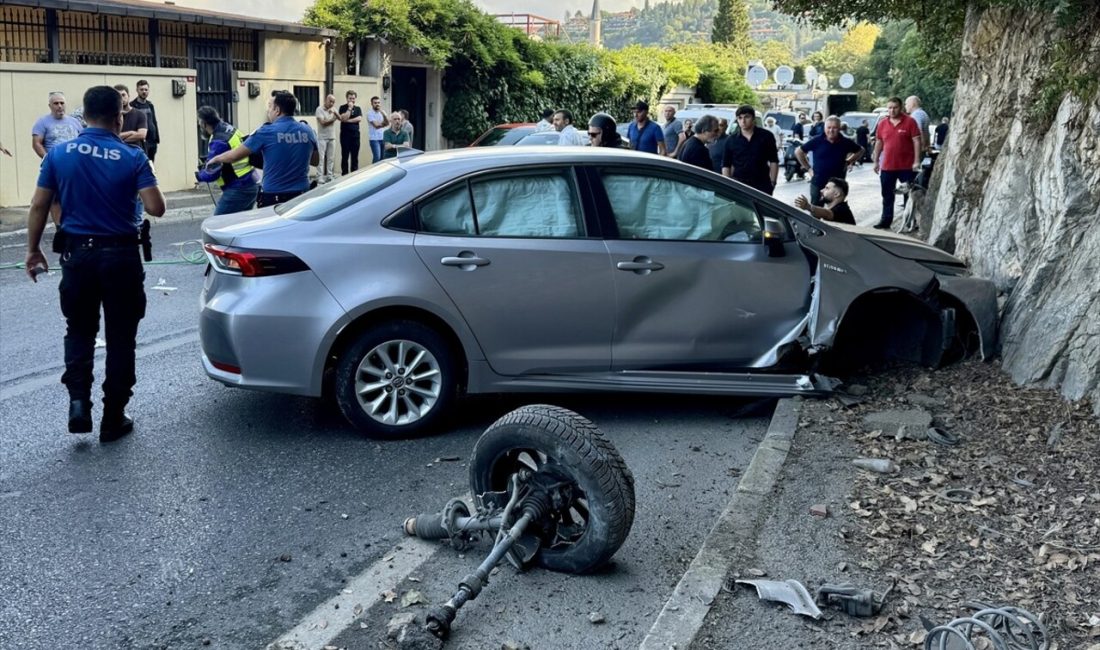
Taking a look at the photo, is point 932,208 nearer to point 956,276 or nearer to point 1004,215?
point 1004,215

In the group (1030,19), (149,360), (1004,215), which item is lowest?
(149,360)

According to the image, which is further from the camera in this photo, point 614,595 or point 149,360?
point 149,360

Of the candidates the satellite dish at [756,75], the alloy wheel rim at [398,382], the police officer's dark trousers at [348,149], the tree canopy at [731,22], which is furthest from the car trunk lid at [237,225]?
the tree canopy at [731,22]

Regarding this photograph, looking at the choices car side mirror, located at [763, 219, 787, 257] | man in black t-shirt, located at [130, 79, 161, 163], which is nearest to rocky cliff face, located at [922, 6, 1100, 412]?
car side mirror, located at [763, 219, 787, 257]

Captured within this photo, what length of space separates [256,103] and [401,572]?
21892mm

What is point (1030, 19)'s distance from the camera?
9.72m

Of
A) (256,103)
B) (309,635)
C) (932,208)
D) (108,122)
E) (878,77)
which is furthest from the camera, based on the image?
(878,77)

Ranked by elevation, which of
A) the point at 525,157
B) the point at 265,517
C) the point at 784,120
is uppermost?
the point at 525,157

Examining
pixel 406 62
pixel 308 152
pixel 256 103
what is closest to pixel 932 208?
pixel 308 152

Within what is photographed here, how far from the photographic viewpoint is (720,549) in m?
4.80

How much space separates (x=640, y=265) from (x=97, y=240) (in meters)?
2.97

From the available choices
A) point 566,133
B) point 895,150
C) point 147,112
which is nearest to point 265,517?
point 566,133

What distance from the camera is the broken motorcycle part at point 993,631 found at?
3.83 metres

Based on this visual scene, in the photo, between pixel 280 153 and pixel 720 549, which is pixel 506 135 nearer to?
pixel 280 153
